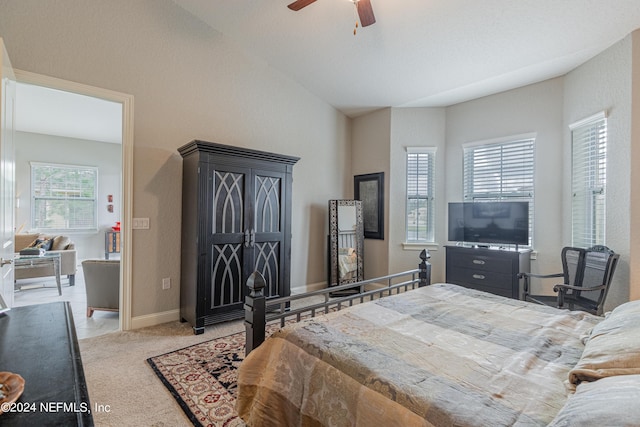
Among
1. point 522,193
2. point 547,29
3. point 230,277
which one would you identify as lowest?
point 230,277

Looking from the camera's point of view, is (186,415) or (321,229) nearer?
(186,415)

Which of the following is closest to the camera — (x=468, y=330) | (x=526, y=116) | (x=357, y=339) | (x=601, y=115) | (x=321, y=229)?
(x=357, y=339)

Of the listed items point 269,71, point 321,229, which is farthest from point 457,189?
point 269,71

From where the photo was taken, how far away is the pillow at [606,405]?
27.9 inches

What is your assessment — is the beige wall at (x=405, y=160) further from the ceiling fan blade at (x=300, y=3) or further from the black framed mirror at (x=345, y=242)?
the ceiling fan blade at (x=300, y=3)

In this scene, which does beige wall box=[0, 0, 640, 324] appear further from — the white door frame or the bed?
the bed

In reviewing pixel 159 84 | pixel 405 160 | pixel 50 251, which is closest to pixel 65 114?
pixel 50 251

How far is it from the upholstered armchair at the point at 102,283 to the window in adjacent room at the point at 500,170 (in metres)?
4.57

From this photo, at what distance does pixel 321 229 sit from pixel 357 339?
3.45 meters

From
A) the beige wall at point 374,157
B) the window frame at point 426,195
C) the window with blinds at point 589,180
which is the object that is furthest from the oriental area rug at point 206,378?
the window with blinds at point 589,180

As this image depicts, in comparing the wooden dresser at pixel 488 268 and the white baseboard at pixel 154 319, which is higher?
the wooden dresser at pixel 488 268

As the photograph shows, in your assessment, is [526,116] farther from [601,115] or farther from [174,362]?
[174,362]

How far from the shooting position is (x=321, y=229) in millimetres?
4875

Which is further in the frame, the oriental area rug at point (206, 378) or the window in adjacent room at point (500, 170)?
the window in adjacent room at point (500, 170)
